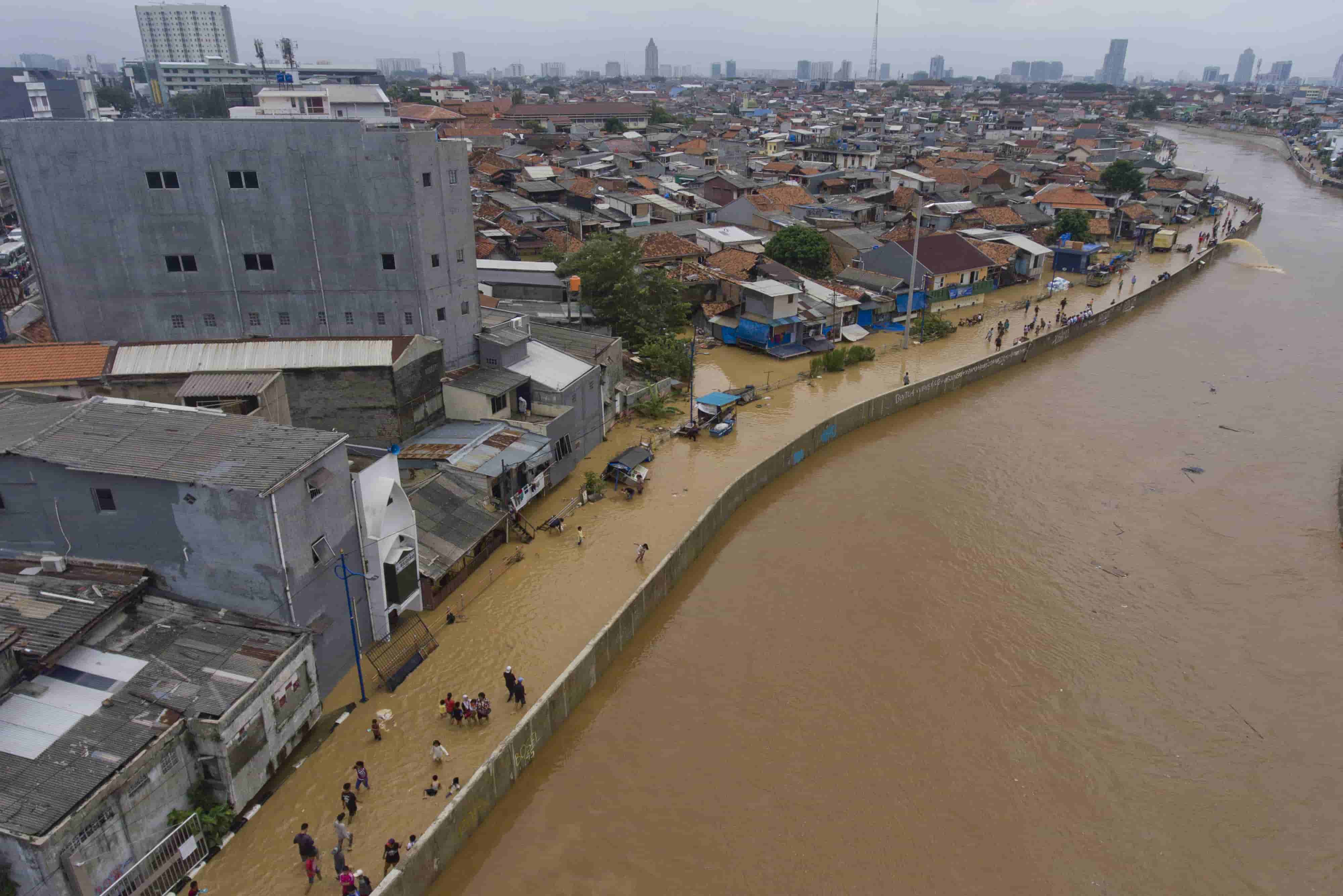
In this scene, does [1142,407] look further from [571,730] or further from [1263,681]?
[571,730]

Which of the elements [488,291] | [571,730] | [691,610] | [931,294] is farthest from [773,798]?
[931,294]

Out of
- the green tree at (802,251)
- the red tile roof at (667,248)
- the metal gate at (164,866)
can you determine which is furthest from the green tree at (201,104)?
the metal gate at (164,866)

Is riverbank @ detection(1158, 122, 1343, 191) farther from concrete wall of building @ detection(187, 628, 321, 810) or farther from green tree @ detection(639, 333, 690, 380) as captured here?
concrete wall of building @ detection(187, 628, 321, 810)

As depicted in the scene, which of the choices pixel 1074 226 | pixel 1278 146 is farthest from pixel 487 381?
pixel 1278 146

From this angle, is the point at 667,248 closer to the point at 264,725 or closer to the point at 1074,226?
the point at 1074,226

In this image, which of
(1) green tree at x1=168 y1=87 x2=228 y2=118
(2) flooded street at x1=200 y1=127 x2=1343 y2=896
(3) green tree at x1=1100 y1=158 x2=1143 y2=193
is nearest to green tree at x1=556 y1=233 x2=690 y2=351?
(2) flooded street at x1=200 y1=127 x2=1343 y2=896

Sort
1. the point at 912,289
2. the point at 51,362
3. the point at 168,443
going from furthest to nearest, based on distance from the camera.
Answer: the point at 912,289 < the point at 51,362 < the point at 168,443
